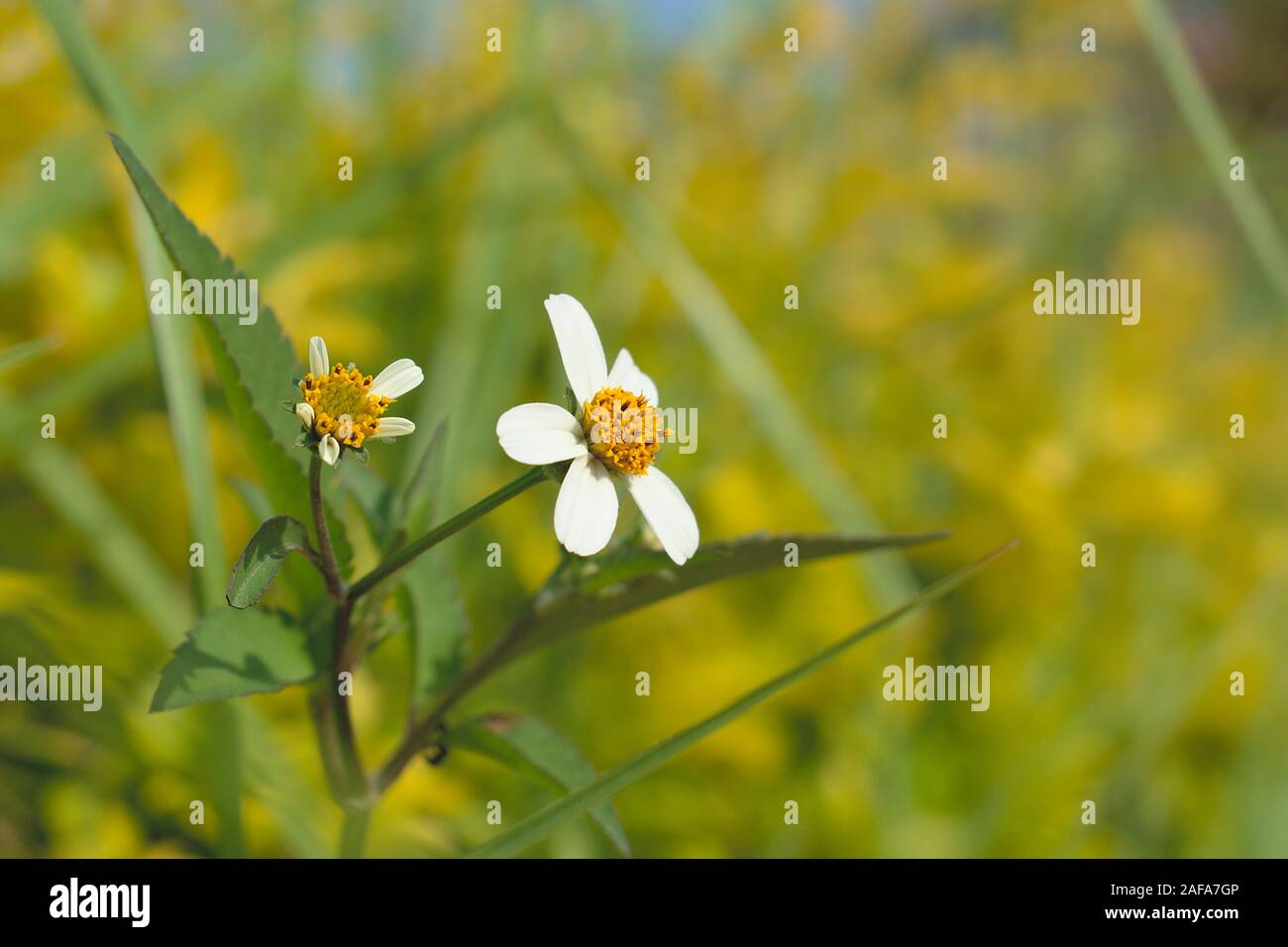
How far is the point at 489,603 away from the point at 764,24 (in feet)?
3.09

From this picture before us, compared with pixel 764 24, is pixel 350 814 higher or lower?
lower

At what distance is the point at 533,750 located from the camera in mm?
308

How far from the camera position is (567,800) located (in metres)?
0.30

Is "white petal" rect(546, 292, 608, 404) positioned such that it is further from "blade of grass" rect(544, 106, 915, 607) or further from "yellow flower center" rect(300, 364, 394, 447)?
"blade of grass" rect(544, 106, 915, 607)

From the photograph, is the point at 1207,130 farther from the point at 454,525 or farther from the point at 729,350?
the point at 454,525

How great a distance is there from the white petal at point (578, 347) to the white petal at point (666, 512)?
0.09 feet

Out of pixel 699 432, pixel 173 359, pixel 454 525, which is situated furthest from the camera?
pixel 699 432

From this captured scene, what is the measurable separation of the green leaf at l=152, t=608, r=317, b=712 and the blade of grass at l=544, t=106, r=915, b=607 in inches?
18.0

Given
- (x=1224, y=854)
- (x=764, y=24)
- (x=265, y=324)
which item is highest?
(x=764, y=24)

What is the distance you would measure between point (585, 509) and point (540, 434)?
0.07 ft

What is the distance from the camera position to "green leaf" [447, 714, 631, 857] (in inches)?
11.9

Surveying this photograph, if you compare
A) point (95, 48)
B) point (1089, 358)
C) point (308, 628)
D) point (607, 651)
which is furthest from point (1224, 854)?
point (95, 48)

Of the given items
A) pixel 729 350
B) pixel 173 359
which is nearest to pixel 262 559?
pixel 173 359
